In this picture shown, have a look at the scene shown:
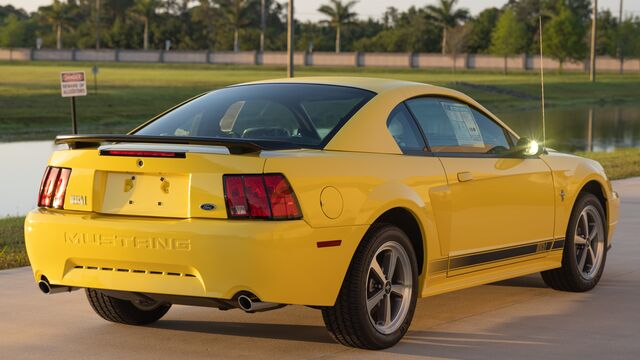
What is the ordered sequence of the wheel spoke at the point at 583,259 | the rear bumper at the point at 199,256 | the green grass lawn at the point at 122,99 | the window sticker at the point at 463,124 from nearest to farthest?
the rear bumper at the point at 199,256 < the window sticker at the point at 463,124 < the wheel spoke at the point at 583,259 < the green grass lawn at the point at 122,99

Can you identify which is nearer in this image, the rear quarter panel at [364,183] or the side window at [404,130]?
the rear quarter panel at [364,183]

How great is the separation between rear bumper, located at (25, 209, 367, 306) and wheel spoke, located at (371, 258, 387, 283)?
0.81 ft

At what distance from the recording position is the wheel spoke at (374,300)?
7.04 meters

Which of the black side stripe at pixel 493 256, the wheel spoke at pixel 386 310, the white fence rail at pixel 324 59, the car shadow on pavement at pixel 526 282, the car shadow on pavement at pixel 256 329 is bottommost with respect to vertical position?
the white fence rail at pixel 324 59

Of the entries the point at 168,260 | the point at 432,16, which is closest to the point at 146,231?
the point at 168,260

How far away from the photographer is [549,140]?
34.2m

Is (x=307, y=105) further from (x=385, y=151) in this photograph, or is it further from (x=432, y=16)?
(x=432, y=16)

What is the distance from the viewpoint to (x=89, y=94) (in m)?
54.5

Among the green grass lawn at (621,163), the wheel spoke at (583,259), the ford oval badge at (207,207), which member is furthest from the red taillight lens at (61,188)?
the green grass lawn at (621,163)

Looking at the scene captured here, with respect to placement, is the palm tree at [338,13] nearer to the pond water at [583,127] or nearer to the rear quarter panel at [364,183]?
the pond water at [583,127]

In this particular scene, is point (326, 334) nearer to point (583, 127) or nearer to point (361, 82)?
point (361, 82)

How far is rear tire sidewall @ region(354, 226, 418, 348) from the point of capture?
688 cm

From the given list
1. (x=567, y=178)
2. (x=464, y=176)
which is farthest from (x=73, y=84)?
(x=464, y=176)

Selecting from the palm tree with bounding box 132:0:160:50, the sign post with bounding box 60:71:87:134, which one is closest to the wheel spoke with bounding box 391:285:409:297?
the sign post with bounding box 60:71:87:134
